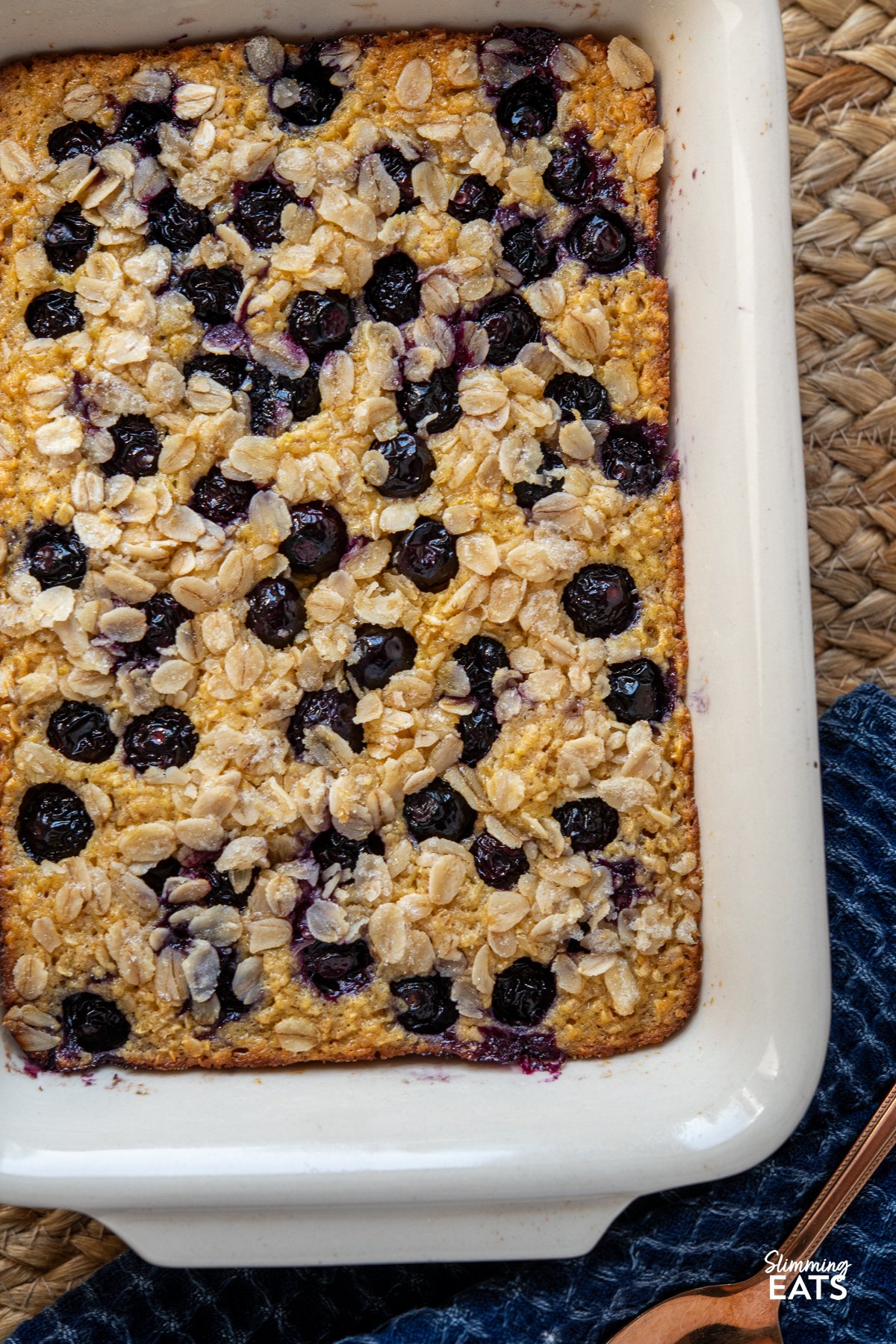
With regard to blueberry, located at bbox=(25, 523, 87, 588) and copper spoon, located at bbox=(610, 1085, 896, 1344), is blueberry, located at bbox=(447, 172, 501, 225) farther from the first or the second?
copper spoon, located at bbox=(610, 1085, 896, 1344)

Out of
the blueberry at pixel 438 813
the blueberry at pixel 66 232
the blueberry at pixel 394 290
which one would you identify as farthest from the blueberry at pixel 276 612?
the blueberry at pixel 66 232

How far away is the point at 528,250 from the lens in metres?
1.52

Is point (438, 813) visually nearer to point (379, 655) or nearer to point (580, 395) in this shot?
point (379, 655)

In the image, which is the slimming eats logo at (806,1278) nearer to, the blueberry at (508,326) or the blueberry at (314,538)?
the blueberry at (314,538)

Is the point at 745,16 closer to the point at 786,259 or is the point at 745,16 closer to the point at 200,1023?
the point at 786,259

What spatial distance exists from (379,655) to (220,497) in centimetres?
27

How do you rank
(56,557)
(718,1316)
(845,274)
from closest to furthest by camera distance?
1. (56,557)
2. (718,1316)
3. (845,274)

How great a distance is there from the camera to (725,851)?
1.46 m

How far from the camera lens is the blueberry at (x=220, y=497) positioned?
4.91 ft

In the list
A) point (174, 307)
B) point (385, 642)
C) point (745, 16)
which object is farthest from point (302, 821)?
point (745, 16)

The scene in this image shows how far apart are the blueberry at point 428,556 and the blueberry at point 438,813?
0.81ft

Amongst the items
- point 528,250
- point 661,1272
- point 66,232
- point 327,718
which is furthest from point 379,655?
point 661,1272

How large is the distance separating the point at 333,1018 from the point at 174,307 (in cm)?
88

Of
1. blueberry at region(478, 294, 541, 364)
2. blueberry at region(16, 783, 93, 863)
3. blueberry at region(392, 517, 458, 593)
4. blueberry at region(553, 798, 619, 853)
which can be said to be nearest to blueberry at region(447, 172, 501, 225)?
blueberry at region(478, 294, 541, 364)
